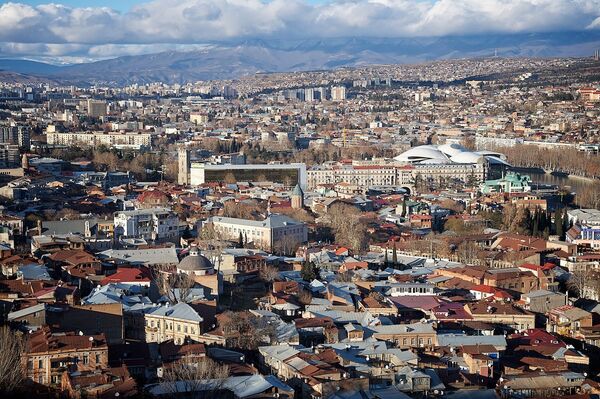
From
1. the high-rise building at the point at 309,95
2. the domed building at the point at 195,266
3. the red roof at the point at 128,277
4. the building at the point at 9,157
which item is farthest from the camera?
the high-rise building at the point at 309,95

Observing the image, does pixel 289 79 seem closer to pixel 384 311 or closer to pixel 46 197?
pixel 46 197

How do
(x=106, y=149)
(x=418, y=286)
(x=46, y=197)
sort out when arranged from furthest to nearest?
(x=106, y=149)
(x=46, y=197)
(x=418, y=286)

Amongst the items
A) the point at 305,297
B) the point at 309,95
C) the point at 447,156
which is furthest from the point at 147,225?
the point at 309,95

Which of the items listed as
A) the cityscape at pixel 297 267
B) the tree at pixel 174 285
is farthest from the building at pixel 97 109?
the tree at pixel 174 285

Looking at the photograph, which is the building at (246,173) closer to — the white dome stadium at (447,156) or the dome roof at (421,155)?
the white dome stadium at (447,156)

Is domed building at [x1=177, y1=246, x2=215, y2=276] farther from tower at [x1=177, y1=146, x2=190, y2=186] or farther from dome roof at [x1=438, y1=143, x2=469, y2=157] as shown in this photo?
dome roof at [x1=438, y1=143, x2=469, y2=157]

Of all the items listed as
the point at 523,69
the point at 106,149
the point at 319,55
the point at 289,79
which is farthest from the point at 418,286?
the point at 319,55

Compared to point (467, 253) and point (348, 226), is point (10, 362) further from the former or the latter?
point (348, 226)
